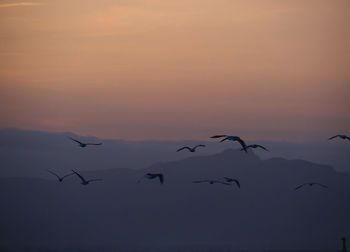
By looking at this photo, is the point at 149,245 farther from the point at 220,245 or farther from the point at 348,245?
the point at 348,245

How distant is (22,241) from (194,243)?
1505 inches

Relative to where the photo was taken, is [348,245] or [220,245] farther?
[220,245]

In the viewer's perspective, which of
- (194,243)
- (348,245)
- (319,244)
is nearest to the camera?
(348,245)

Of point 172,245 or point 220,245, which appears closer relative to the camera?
point 220,245

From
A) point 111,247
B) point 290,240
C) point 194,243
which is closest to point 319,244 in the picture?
point 290,240

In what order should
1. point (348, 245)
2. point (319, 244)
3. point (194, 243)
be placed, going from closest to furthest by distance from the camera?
1. point (348, 245)
2. point (319, 244)
3. point (194, 243)

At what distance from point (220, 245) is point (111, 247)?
2441 cm

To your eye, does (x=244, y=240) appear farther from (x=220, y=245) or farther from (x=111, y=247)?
(x=111, y=247)

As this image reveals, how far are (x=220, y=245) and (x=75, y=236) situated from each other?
35444 mm

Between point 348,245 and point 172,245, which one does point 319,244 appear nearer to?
point 348,245

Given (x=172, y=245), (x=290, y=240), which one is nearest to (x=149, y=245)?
(x=172, y=245)

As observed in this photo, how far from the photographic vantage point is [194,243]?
641ft

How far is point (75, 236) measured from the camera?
199 meters

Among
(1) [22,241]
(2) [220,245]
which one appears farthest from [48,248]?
(2) [220,245]
